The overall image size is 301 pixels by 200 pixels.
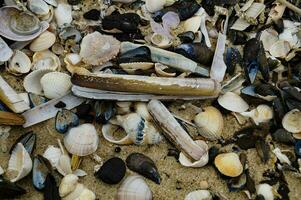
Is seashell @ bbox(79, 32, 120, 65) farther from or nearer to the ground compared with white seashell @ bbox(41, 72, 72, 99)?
farther from the ground

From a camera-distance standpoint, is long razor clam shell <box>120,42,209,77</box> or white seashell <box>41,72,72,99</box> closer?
white seashell <box>41,72,72,99</box>

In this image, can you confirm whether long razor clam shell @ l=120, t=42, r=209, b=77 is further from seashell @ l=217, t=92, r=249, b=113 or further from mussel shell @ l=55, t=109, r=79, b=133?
mussel shell @ l=55, t=109, r=79, b=133

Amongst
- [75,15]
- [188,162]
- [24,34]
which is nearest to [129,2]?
[75,15]

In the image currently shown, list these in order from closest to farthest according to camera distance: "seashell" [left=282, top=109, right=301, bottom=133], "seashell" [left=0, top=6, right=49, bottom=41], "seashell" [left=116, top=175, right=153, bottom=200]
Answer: "seashell" [left=116, top=175, right=153, bottom=200]
"seashell" [left=282, top=109, right=301, bottom=133]
"seashell" [left=0, top=6, right=49, bottom=41]

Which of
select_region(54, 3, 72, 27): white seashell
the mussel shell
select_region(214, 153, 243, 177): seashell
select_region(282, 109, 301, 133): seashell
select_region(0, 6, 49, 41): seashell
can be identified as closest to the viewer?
select_region(214, 153, 243, 177): seashell

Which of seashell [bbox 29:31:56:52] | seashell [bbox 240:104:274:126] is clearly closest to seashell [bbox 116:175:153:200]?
seashell [bbox 240:104:274:126]

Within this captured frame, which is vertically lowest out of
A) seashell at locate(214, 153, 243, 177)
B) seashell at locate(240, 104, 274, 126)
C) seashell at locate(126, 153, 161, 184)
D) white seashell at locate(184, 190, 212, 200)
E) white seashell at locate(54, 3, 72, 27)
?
white seashell at locate(184, 190, 212, 200)

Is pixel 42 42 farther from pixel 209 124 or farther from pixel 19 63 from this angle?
pixel 209 124

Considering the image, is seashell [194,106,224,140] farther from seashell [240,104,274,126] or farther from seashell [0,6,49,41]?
seashell [0,6,49,41]
